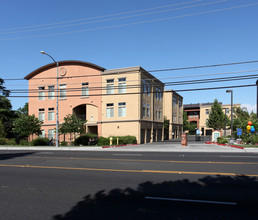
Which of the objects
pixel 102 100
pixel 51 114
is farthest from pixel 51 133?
pixel 102 100

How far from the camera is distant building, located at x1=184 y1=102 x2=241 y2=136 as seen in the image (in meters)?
74.9

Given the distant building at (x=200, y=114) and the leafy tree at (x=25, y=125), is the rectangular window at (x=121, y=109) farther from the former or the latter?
the distant building at (x=200, y=114)

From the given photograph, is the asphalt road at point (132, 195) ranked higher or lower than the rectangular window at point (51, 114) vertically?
A: lower

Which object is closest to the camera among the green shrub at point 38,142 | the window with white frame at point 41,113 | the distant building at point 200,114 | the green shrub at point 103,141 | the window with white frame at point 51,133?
the green shrub at point 103,141

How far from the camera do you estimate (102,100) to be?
34.6 metres

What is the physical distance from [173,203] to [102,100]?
29.7 meters

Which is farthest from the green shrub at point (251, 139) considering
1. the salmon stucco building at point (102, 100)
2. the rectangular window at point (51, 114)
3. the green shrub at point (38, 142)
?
the rectangular window at point (51, 114)

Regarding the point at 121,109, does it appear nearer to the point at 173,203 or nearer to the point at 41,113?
the point at 41,113

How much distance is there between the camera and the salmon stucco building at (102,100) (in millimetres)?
32875

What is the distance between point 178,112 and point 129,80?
28046 millimetres

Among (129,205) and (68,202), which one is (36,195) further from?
(129,205)

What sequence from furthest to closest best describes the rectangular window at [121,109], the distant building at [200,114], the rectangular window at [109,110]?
1. the distant building at [200,114]
2. the rectangular window at [109,110]
3. the rectangular window at [121,109]

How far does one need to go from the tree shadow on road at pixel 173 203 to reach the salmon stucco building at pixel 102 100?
23396 millimetres

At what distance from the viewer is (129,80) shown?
3278 cm
